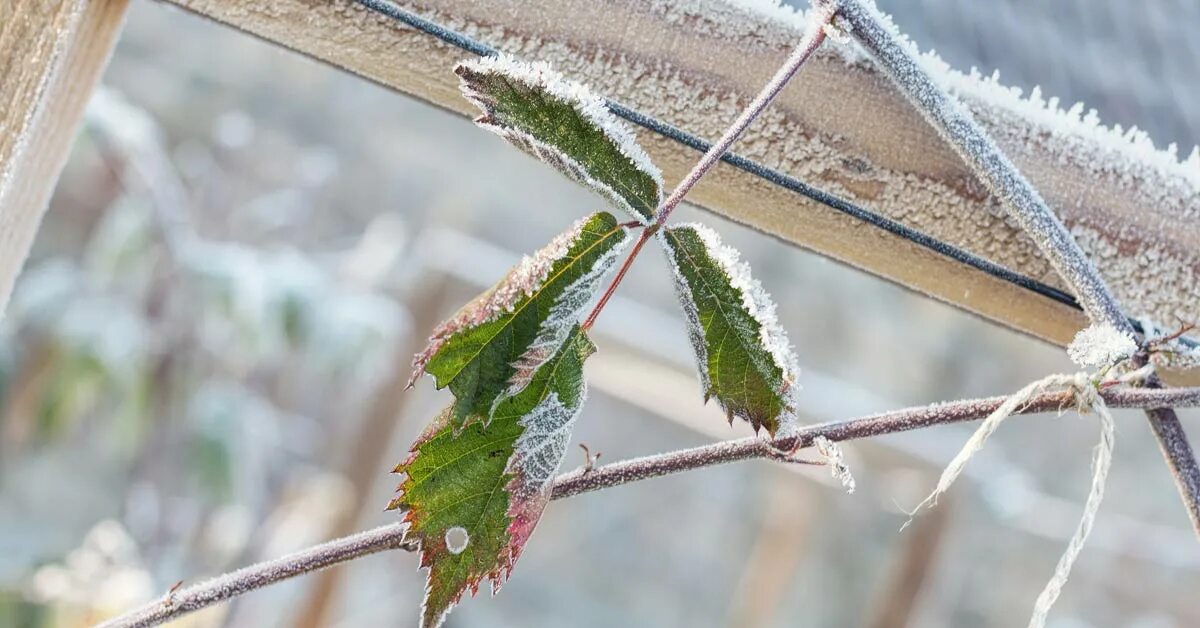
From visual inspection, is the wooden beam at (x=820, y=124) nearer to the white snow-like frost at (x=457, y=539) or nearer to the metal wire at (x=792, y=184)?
the metal wire at (x=792, y=184)

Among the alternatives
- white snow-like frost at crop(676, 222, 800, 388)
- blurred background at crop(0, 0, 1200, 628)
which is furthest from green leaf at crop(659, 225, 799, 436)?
blurred background at crop(0, 0, 1200, 628)

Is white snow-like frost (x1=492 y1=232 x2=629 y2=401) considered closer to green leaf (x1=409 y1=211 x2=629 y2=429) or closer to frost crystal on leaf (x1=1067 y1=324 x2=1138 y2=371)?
green leaf (x1=409 y1=211 x2=629 y2=429)

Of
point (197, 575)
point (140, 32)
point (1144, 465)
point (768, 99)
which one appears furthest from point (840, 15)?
point (140, 32)

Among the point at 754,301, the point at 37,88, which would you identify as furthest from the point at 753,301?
the point at 37,88

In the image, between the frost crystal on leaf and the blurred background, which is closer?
the frost crystal on leaf

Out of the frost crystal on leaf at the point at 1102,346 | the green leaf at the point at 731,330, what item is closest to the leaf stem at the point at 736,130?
the green leaf at the point at 731,330

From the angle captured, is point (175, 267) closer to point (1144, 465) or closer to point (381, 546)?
point (381, 546)

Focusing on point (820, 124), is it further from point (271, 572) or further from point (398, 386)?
point (398, 386)
